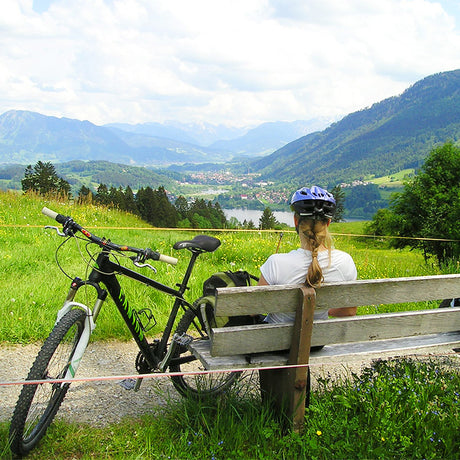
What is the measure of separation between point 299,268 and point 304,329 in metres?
0.39

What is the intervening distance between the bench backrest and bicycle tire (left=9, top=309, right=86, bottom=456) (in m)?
1.03

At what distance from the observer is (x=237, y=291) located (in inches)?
102

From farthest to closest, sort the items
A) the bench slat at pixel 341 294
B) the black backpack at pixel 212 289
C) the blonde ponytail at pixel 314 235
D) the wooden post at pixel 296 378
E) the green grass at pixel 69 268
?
the green grass at pixel 69 268 → the black backpack at pixel 212 289 → the blonde ponytail at pixel 314 235 → the wooden post at pixel 296 378 → the bench slat at pixel 341 294

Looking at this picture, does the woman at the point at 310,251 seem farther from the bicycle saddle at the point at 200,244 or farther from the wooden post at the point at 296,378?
the bicycle saddle at the point at 200,244

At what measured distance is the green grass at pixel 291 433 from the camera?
9.14 ft

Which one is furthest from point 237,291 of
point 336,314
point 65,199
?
point 65,199

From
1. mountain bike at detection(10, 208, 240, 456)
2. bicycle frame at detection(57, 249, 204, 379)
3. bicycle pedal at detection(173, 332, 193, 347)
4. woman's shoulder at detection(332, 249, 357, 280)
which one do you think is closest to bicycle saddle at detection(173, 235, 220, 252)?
mountain bike at detection(10, 208, 240, 456)

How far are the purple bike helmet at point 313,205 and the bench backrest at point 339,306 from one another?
0.47 meters

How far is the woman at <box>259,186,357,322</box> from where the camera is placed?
9.43 ft

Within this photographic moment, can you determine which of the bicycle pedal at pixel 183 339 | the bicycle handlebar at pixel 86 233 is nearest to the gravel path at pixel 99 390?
the bicycle pedal at pixel 183 339

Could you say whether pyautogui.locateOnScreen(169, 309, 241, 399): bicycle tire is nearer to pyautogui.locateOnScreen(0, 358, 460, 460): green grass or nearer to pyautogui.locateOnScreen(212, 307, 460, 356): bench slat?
pyautogui.locateOnScreen(0, 358, 460, 460): green grass

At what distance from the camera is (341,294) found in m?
2.82

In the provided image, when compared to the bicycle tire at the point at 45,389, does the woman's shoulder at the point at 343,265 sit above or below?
above

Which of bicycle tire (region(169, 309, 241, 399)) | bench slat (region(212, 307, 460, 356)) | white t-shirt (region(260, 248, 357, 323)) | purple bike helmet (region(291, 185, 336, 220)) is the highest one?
purple bike helmet (region(291, 185, 336, 220))
